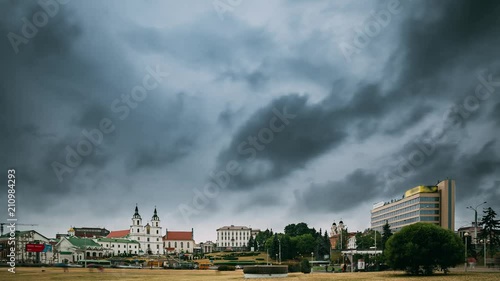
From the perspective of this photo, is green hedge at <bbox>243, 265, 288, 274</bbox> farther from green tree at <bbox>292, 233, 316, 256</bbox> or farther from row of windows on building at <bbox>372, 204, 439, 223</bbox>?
green tree at <bbox>292, 233, 316, 256</bbox>

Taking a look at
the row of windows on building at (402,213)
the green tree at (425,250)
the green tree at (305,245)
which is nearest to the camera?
the green tree at (425,250)

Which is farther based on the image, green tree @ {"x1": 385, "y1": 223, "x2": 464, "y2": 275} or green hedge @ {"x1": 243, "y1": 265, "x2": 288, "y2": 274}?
green tree @ {"x1": 385, "y1": 223, "x2": 464, "y2": 275}

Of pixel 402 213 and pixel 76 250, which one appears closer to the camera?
pixel 402 213

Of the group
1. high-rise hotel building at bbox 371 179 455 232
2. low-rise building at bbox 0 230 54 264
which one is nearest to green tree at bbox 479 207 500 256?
high-rise hotel building at bbox 371 179 455 232

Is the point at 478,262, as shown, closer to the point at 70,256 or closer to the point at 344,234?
the point at 344,234

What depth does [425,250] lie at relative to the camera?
50938 millimetres

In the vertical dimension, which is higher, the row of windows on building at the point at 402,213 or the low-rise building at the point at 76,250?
the row of windows on building at the point at 402,213

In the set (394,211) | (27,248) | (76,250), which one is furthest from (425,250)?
(76,250)

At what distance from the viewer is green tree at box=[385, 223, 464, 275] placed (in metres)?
51.0

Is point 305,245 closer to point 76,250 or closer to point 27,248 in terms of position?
Result: point 27,248

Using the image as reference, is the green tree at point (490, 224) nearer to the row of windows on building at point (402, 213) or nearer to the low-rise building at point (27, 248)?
the row of windows on building at point (402, 213)

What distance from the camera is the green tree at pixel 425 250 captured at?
51031 millimetres

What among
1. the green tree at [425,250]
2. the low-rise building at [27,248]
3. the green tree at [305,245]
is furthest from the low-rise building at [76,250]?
the green tree at [425,250]

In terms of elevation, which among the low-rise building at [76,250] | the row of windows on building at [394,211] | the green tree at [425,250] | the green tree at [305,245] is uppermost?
the green tree at [425,250]
